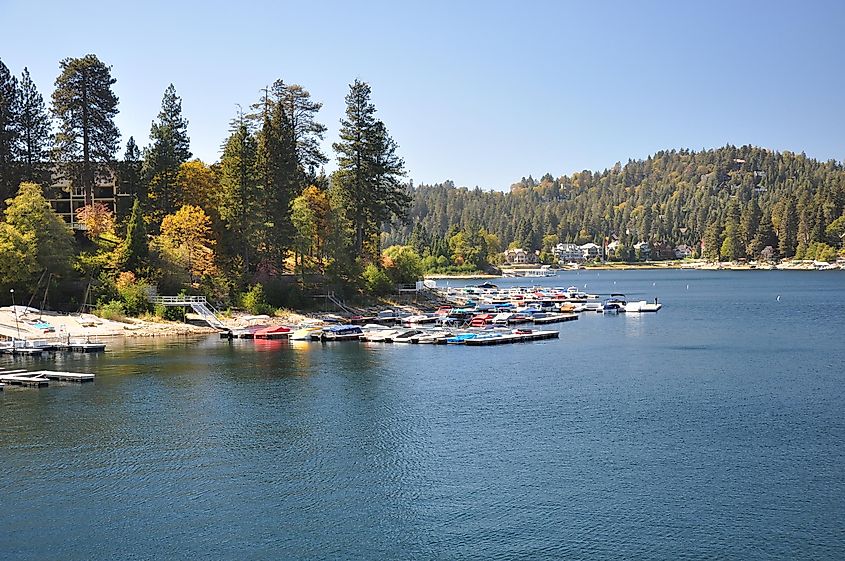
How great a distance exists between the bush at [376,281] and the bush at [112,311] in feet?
92.1

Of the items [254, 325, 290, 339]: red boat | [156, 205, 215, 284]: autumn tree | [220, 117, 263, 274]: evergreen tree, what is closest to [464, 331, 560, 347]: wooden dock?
[254, 325, 290, 339]: red boat

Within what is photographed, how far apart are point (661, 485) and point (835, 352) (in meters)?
42.0

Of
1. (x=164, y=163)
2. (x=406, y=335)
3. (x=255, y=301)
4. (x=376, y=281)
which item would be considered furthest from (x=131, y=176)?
(x=406, y=335)

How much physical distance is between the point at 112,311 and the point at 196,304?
7.60 metres

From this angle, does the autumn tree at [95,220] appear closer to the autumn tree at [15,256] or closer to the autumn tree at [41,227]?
the autumn tree at [41,227]

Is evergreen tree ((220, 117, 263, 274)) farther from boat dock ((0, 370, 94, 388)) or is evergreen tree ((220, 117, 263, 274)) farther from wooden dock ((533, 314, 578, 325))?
boat dock ((0, 370, 94, 388))

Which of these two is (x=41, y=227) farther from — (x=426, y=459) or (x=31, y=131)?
Result: (x=426, y=459)

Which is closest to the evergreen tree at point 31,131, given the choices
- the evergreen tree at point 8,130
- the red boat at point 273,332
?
the evergreen tree at point 8,130

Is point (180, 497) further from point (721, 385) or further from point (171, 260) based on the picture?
point (171, 260)

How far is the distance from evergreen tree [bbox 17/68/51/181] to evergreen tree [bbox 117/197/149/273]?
512 inches

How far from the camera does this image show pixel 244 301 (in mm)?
83812

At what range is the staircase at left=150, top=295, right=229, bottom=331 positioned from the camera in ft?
260

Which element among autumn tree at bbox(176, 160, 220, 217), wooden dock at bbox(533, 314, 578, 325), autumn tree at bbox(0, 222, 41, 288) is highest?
autumn tree at bbox(176, 160, 220, 217)

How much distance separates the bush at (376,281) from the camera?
316ft
